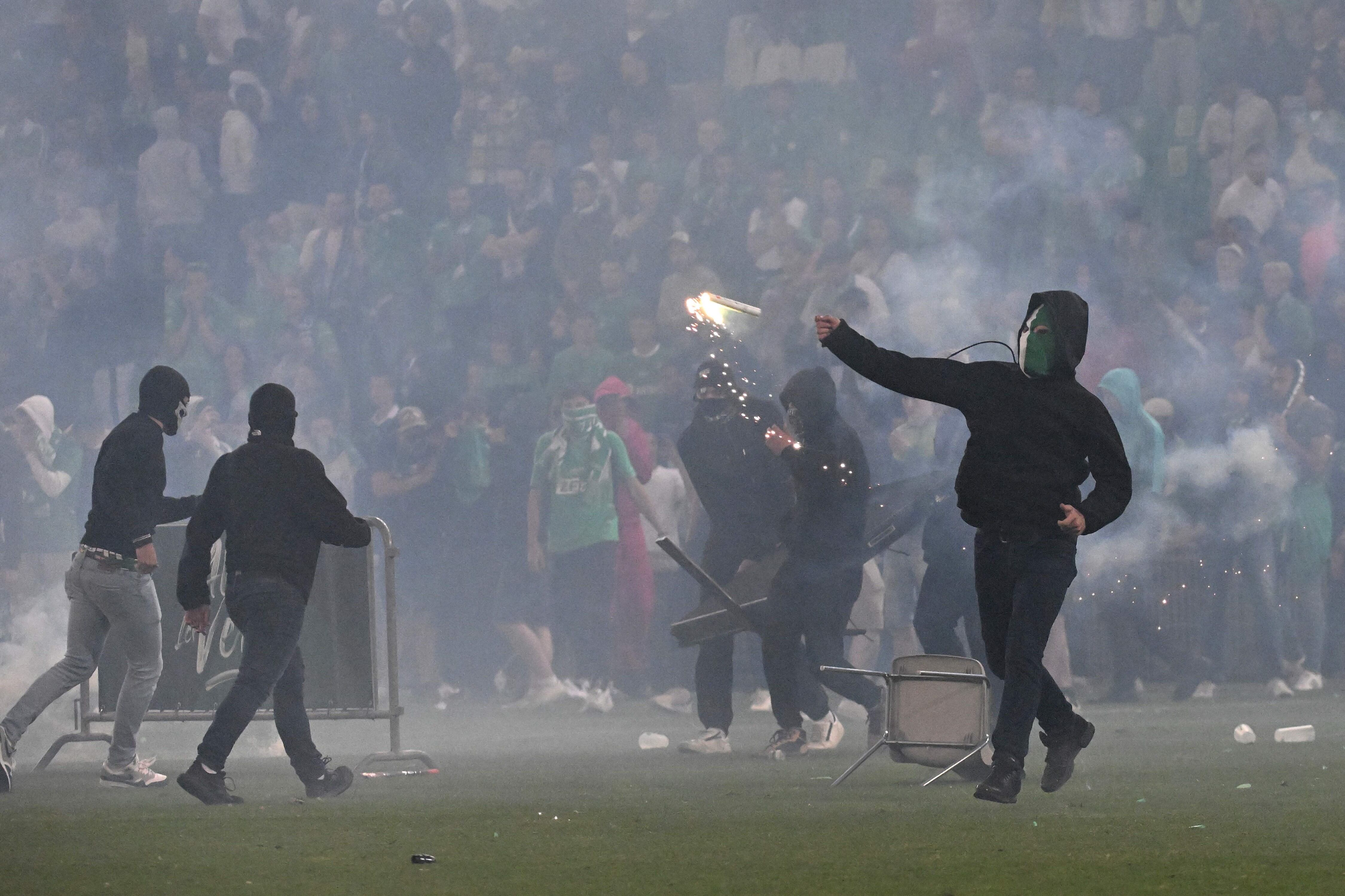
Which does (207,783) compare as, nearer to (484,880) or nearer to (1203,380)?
(484,880)

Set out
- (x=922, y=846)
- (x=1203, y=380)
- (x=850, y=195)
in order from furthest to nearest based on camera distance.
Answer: (x=850, y=195) → (x=1203, y=380) → (x=922, y=846)

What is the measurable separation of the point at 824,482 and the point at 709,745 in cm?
131

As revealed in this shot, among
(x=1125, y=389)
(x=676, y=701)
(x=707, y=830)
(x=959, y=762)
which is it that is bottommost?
(x=707, y=830)

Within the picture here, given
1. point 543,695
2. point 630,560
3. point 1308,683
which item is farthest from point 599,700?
point 1308,683

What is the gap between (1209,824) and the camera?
545 centimetres

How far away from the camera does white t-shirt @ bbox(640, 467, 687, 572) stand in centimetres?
1218

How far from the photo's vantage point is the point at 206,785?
6.34 m

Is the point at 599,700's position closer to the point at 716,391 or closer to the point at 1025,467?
the point at 716,391

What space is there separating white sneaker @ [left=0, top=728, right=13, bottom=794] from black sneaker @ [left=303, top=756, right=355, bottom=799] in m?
1.08

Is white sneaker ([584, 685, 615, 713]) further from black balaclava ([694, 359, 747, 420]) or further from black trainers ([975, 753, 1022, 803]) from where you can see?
black trainers ([975, 753, 1022, 803])

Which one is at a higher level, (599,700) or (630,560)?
(630,560)

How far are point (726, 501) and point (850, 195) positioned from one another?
18.7 feet

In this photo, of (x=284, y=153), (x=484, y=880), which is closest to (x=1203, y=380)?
(x=284, y=153)

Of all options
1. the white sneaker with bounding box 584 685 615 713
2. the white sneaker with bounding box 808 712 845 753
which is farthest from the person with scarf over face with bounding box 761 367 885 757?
the white sneaker with bounding box 584 685 615 713
